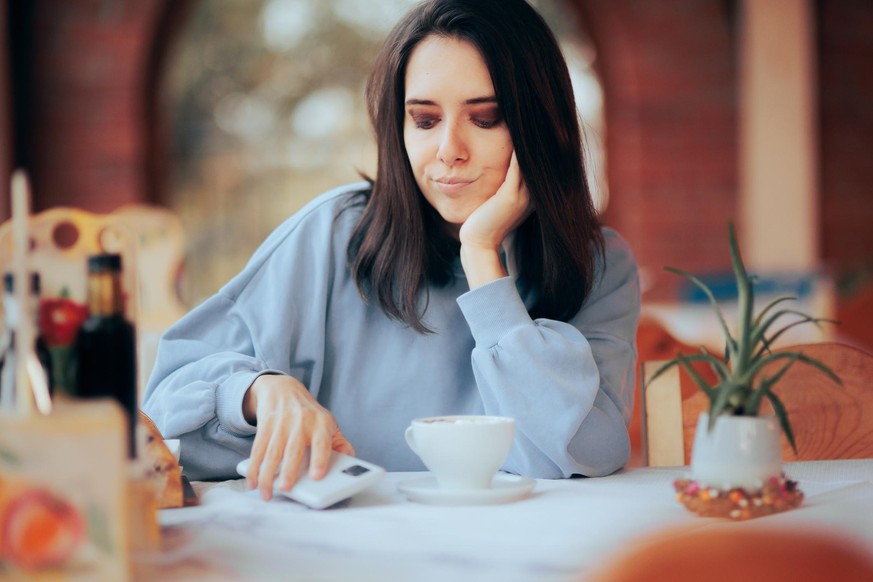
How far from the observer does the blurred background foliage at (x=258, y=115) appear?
7.24 m

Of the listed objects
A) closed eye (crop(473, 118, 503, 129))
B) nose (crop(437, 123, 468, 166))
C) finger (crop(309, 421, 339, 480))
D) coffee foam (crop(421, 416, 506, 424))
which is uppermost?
closed eye (crop(473, 118, 503, 129))

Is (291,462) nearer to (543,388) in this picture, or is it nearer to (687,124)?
(543,388)

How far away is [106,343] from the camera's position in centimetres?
80

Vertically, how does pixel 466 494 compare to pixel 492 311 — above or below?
below

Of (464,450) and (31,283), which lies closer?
(31,283)

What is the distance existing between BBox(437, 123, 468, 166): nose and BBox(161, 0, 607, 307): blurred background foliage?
234 inches

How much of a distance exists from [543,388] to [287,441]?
1.06 feet

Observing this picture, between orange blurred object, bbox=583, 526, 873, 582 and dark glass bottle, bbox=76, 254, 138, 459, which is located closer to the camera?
orange blurred object, bbox=583, 526, 873, 582

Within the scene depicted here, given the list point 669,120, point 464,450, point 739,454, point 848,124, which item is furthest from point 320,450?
point 848,124

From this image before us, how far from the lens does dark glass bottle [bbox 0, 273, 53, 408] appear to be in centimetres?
78

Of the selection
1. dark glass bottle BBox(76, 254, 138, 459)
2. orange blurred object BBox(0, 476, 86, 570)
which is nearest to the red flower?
dark glass bottle BBox(76, 254, 138, 459)

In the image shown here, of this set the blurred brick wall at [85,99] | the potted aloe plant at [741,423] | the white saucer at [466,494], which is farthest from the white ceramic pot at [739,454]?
the blurred brick wall at [85,99]

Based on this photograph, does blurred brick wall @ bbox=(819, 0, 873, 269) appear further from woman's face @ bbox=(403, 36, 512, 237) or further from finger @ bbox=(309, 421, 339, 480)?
finger @ bbox=(309, 421, 339, 480)

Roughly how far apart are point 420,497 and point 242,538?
19 cm
